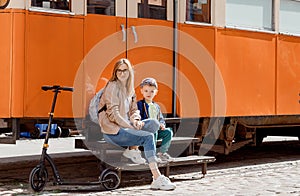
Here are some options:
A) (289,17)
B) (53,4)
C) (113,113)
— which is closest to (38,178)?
(113,113)

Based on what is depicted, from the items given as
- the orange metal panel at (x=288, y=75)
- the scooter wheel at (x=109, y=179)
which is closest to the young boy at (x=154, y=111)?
the scooter wheel at (x=109, y=179)

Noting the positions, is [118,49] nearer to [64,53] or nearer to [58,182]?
[64,53]

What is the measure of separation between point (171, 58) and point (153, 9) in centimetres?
70

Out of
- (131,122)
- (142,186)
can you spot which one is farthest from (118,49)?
(142,186)

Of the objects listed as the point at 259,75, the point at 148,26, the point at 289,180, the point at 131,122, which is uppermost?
the point at 148,26

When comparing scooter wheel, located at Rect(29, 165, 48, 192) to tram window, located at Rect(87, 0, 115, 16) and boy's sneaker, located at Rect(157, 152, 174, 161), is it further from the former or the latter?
tram window, located at Rect(87, 0, 115, 16)

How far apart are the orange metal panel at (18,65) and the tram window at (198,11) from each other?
2517 mm

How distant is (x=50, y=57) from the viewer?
25.2 feet

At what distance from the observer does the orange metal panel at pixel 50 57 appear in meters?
7.55

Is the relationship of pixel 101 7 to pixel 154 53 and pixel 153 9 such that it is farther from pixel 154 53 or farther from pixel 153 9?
pixel 154 53

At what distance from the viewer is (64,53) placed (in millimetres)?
7777

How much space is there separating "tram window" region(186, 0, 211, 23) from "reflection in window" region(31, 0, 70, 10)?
189 cm

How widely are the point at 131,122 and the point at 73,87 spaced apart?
844mm

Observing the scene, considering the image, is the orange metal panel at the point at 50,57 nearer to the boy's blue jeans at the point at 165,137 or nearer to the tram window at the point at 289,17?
the boy's blue jeans at the point at 165,137
